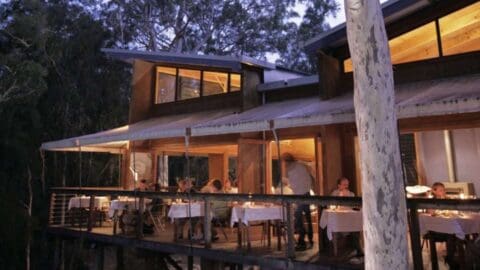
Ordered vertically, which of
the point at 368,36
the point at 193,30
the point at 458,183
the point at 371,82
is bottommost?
the point at 458,183

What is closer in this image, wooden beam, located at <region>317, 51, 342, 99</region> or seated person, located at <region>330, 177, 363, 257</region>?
seated person, located at <region>330, 177, 363, 257</region>

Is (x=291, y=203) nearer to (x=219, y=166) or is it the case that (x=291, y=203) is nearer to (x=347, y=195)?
(x=347, y=195)

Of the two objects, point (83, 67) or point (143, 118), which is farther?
point (83, 67)

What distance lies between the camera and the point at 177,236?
26.0ft

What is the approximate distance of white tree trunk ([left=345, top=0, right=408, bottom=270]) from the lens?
300cm

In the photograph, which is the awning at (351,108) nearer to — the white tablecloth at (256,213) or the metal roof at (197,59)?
the metal roof at (197,59)

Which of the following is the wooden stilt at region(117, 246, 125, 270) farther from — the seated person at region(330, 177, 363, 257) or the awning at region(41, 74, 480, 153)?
the seated person at region(330, 177, 363, 257)

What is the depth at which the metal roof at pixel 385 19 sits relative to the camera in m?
7.14

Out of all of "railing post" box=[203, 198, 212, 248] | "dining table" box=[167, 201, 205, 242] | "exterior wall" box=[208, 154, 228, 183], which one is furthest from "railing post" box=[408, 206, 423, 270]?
"exterior wall" box=[208, 154, 228, 183]

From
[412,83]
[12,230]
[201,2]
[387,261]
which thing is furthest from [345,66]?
[201,2]

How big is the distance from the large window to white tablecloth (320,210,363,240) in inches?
121

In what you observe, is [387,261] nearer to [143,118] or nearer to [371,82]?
[371,82]

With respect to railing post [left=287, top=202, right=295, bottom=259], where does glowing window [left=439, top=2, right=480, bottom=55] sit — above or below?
above

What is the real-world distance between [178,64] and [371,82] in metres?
8.76
